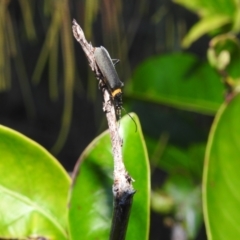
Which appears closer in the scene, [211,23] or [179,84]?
[211,23]

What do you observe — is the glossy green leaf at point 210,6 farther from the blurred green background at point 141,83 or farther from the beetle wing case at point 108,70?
the beetle wing case at point 108,70

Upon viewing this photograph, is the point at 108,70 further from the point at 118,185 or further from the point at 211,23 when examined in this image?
the point at 211,23

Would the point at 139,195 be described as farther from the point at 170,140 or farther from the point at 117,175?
the point at 170,140

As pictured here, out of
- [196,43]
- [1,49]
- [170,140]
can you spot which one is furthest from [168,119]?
[196,43]

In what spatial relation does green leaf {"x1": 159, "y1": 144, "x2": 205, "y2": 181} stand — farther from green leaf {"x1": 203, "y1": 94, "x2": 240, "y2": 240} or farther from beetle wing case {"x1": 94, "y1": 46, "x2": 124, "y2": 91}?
beetle wing case {"x1": 94, "y1": 46, "x2": 124, "y2": 91}

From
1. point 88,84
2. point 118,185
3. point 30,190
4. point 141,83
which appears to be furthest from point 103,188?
point 88,84
